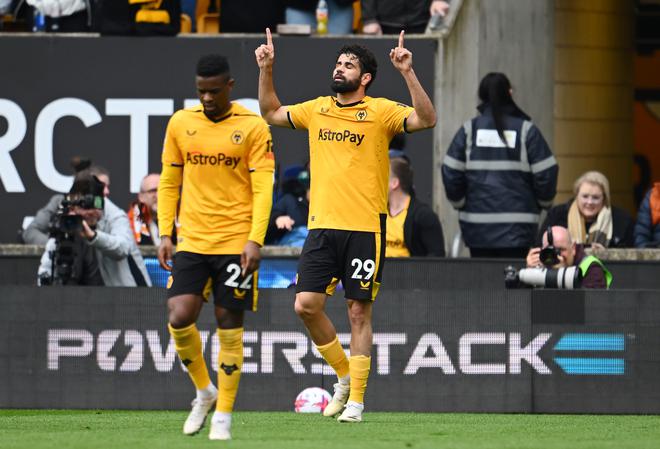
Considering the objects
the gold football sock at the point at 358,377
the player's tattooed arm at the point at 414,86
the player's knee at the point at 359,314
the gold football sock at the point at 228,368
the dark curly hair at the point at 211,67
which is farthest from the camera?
the player's knee at the point at 359,314

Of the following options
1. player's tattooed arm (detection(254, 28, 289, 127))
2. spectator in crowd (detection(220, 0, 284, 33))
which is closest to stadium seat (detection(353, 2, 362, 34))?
Answer: spectator in crowd (detection(220, 0, 284, 33))

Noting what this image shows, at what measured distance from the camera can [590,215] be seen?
1423cm

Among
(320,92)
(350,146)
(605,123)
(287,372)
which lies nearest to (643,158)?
(605,123)

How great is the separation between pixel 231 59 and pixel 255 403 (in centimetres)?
459

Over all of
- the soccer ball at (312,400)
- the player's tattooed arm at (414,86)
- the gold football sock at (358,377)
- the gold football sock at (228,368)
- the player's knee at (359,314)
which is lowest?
the soccer ball at (312,400)

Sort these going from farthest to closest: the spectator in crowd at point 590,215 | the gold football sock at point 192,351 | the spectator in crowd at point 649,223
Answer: the spectator in crowd at point 649,223 < the spectator in crowd at point 590,215 < the gold football sock at point 192,351

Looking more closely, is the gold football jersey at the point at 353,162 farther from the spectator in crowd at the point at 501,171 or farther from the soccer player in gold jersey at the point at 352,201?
the spectator in crowd at the point at 501,171

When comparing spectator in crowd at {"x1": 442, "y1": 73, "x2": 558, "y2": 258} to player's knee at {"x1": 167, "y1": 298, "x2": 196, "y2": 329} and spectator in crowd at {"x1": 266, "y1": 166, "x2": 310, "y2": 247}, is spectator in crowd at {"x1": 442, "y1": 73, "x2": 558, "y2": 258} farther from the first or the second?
player's knee at {"x1": 167, "y1": 298, "x2": 196, "y2": 329}

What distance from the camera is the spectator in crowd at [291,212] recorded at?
48.7 feet

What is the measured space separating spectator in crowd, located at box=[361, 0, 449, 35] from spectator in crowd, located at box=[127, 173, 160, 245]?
116 inches

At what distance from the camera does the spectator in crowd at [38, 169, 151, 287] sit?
535 inches

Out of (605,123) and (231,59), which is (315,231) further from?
(605,123)

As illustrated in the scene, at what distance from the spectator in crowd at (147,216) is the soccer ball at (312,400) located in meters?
2.33

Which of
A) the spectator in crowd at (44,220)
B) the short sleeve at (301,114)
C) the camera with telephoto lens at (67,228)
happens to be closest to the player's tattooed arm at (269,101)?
the short sleeve at (301,114)
